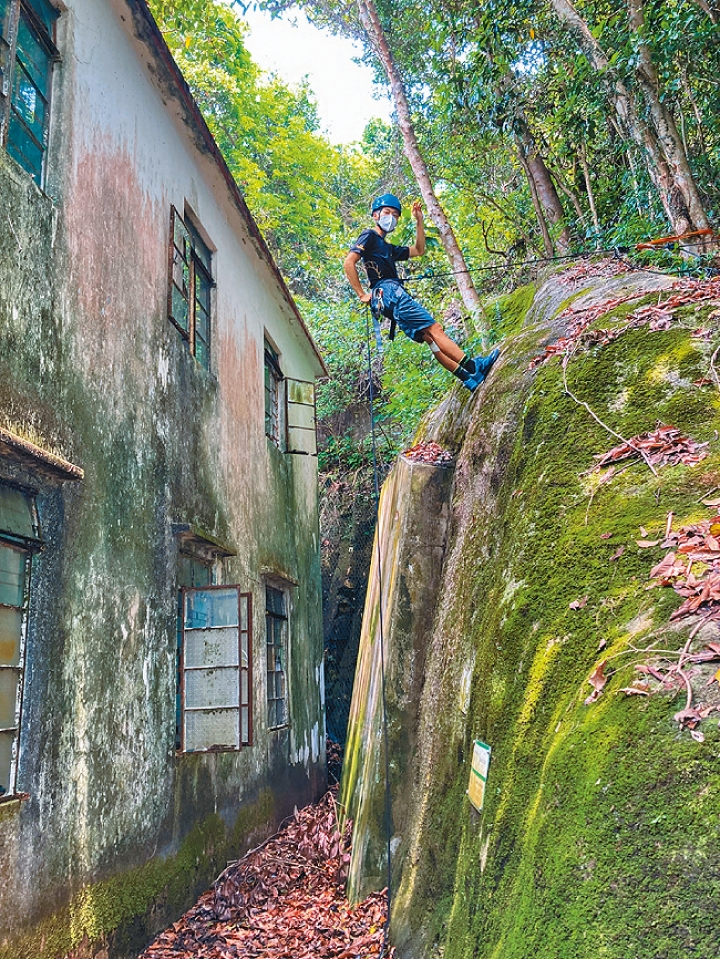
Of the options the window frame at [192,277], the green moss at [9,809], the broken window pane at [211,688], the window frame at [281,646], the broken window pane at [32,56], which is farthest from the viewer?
the window frame at [281,646]

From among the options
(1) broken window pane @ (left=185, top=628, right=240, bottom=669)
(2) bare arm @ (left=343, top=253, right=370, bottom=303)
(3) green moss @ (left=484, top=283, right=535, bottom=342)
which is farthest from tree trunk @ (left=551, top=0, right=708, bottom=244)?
(1) broken window pane @ (left=185, top=628, right=240, bottom=669)

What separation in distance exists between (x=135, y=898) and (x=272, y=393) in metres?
7.25

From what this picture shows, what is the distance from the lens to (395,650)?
5.78 meters

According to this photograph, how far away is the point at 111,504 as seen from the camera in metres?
4.92

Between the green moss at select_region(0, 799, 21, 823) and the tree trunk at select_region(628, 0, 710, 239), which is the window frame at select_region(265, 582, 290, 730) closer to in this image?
the green moss at select_region(0, 799, 21, 823)

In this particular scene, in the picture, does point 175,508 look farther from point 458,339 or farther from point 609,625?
point 458,339

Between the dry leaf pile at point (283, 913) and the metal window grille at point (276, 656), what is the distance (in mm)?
1517

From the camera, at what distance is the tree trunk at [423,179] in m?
8.43

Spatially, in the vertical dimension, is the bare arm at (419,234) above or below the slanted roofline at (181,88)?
below

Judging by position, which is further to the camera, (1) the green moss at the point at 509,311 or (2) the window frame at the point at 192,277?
(1) the green moss at the point at 509,311

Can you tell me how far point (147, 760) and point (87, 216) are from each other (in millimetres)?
3900

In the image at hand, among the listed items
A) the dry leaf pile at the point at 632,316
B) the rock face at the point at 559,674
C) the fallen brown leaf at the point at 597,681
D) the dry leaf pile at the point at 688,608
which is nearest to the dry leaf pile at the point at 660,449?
the rock face at the point at 559,674

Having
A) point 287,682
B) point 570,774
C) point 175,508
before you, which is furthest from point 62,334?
point 287,682

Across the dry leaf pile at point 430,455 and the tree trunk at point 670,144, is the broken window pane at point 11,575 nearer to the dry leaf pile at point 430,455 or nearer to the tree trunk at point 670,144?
the dry leaf pile at point 430,455
